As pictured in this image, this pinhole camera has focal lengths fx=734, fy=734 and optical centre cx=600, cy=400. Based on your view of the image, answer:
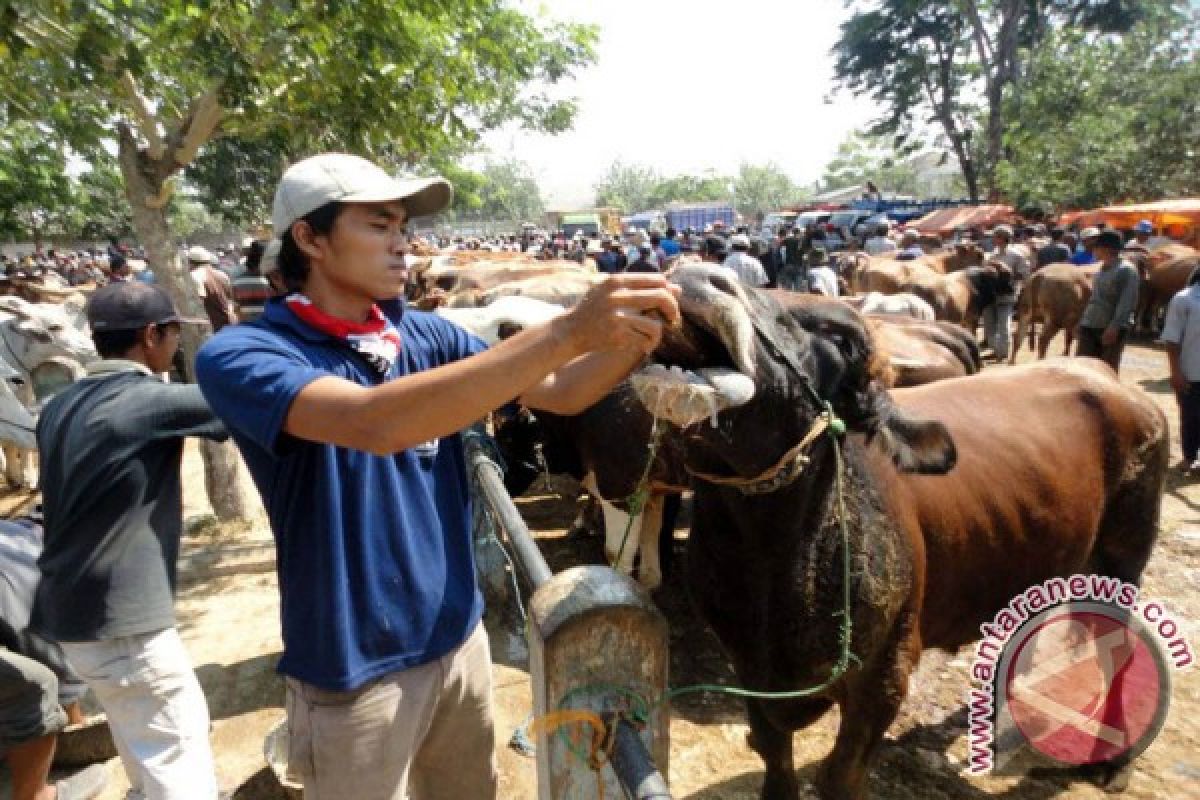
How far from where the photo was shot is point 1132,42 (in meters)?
29.6

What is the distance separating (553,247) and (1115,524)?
2492 centimetres

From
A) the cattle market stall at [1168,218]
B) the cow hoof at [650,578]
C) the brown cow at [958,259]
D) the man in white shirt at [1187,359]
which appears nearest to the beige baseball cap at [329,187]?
the cow hoof at [650,578]

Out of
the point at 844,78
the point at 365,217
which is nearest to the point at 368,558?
the point at 365,217

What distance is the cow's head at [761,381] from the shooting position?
1.68 m

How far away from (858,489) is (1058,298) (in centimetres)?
1130

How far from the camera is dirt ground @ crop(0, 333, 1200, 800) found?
10.9ft

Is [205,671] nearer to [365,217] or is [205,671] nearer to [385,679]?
[385,679]

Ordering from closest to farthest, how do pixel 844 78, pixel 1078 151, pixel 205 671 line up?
pixel 205 671 < pixel 1078 151 < pixel 844 78

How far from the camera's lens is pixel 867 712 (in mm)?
2574

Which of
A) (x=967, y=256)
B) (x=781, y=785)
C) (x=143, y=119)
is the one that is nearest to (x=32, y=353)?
(x=143, y=119)

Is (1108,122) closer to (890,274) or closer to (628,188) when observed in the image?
(890,274)

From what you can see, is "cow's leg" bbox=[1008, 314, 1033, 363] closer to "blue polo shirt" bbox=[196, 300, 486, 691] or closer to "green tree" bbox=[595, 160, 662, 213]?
"blue polo shirt" bbox=[196, 300, 486, 691]

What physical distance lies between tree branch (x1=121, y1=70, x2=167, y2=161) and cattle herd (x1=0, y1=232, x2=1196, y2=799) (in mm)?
3615

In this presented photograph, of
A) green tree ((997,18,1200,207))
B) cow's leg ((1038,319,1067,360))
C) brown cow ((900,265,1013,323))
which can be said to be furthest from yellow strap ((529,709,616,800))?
green tree ((997,18,1200,207))
